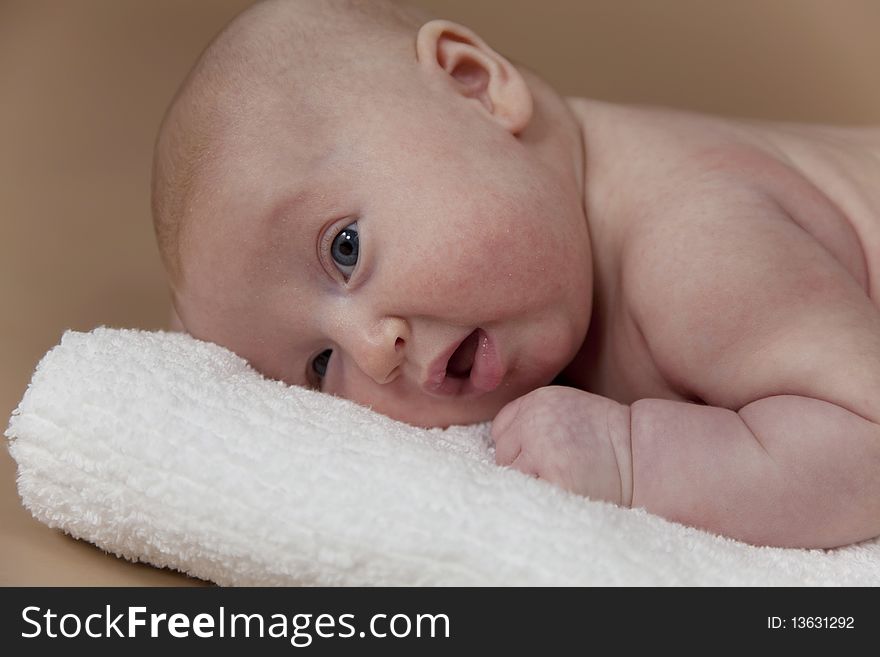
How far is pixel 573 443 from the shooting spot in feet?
3.49

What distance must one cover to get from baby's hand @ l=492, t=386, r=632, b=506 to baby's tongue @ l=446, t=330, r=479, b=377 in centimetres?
13

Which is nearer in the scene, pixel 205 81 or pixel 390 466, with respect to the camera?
pixel 390 466

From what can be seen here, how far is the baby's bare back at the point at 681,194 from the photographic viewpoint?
50.0 inches

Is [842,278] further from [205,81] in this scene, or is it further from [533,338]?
[205,81]

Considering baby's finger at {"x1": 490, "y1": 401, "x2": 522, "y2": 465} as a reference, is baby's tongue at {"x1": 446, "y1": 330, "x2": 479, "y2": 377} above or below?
above

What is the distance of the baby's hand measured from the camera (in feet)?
3.42

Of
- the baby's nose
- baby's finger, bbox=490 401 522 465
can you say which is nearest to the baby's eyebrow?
the baby's nose

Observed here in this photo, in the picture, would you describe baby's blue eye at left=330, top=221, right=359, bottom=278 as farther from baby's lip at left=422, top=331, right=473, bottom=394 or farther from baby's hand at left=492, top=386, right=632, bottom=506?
baby's hand at left=492, top=386, right=632, bottom=506

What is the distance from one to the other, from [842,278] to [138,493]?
0.74m

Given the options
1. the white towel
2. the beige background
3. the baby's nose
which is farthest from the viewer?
the beige background

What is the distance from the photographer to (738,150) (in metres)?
1.33

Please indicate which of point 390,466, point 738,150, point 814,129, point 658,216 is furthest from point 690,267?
point 814,129

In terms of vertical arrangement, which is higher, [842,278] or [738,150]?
[738,150]

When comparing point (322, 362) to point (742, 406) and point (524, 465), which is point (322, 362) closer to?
point (524, 465)
